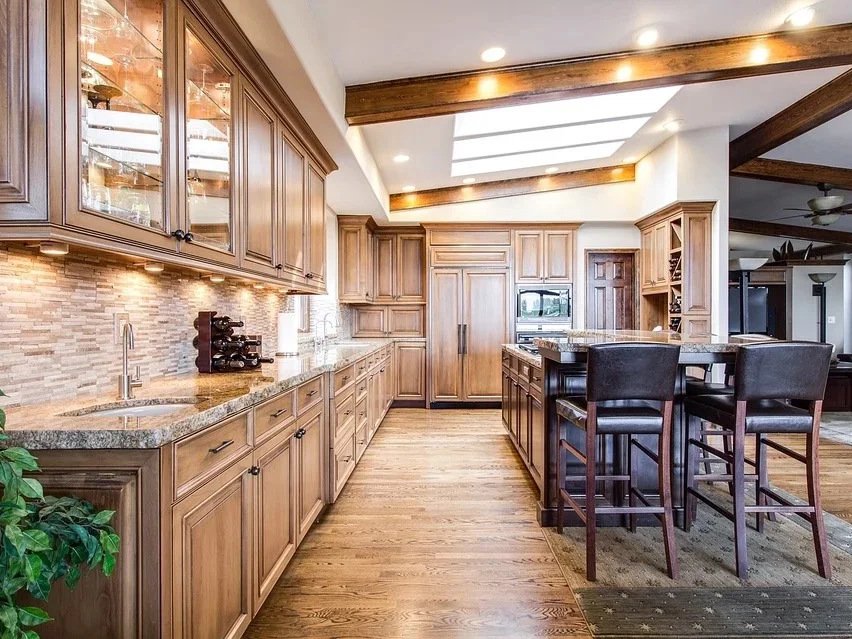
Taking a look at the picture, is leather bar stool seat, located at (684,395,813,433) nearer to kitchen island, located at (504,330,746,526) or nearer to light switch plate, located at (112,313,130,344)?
kitchen island, located at (504,330,746,526)

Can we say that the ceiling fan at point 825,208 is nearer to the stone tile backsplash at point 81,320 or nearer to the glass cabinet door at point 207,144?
the glass cabinet door at point 207,144

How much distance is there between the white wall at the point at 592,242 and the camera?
6207mm

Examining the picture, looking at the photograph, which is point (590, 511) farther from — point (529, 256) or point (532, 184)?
point (532, 184)

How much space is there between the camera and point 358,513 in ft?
9.38

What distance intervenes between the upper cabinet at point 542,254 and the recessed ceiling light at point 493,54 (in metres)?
3.26

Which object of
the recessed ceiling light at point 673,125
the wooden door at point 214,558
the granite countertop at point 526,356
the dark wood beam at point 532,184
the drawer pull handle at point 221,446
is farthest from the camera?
the dark wood beam at point 532,184

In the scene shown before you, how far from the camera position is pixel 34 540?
828 mm

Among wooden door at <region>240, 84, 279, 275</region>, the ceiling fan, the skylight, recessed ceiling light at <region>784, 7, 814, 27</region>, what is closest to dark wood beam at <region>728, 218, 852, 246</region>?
the ceiling fan

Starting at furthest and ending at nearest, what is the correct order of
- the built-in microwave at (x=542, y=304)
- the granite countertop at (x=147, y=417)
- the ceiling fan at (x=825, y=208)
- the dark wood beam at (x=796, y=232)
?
1. the dark wood beam at (x=796, y=232)
2. the built-in microwave at (x=542, y=304)
3. the ceiling fan at (x=825, y=208)
4. the granite countertop at (x=147, y=417)

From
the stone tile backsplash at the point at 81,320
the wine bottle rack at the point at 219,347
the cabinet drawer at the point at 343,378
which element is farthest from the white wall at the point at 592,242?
the stone tile backsplash at the point at 81,320

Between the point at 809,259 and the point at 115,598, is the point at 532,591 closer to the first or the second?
the point at 115,598

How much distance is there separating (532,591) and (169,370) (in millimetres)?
1951

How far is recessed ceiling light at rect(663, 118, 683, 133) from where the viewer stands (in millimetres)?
4593

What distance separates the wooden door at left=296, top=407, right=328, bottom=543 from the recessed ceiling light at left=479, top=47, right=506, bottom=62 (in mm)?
2406
